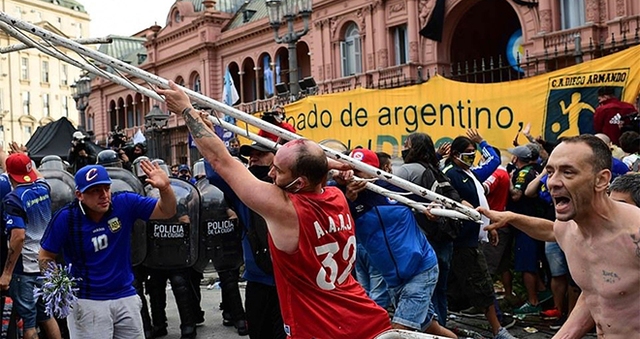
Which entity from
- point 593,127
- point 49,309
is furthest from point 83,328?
point 593,127

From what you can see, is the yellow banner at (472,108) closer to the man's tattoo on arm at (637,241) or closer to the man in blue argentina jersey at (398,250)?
the man in blue argentina jersey at (398,250)

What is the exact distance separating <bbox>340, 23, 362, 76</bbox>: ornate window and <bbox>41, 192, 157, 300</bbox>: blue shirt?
2401 cm

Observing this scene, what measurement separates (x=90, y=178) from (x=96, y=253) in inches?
20.5

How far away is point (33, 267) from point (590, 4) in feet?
58.7

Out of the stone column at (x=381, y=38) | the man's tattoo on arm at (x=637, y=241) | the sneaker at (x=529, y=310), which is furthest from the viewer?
the stone column at (x=381, y=38)

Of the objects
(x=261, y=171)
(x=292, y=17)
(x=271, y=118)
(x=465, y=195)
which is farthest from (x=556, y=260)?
(x=292, y=17)

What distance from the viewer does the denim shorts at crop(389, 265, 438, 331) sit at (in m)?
5.47

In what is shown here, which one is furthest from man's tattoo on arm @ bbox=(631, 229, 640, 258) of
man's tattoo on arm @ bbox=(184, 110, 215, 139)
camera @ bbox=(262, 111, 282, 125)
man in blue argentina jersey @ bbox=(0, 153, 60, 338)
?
man in blue argentina jersey @ bbox=(0, 153, 60, 338)

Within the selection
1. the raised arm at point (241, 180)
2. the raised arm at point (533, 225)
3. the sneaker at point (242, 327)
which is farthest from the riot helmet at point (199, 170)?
the raised arm at point (533, 225)

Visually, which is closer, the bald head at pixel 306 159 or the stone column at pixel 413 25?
the bald head at pixel 306 159

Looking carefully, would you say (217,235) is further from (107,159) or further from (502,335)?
(502,335)

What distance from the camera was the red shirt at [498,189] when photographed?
7.45m

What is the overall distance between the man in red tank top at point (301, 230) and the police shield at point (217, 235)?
4117mm

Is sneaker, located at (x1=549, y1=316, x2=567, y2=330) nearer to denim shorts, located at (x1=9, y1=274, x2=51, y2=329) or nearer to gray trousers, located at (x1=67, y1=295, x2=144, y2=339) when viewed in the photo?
gray trousers, located at (x1=67, y1=295, x2=144, y2=339)
